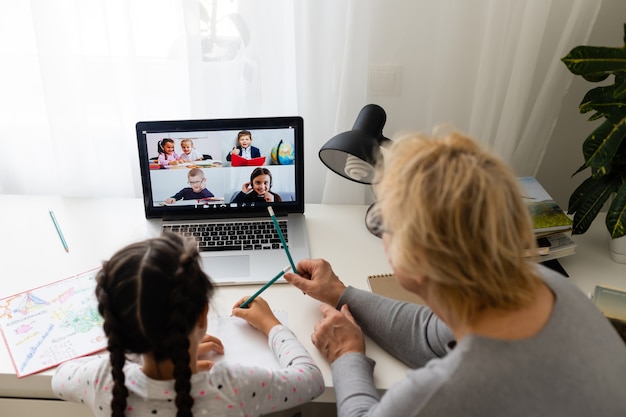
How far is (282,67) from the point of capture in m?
1.49

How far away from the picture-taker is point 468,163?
2.40 feet

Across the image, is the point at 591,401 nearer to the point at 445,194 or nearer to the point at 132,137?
the point at 445,194

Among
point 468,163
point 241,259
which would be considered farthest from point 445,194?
point 241,259

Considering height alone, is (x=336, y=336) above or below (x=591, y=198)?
below

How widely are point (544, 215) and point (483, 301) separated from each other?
2.07 ft

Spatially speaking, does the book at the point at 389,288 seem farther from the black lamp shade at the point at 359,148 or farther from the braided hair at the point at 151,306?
the braided hair at the point at 151,306

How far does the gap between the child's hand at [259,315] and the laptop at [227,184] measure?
0.17 m

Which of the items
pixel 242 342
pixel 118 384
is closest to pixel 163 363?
pixel 118 384

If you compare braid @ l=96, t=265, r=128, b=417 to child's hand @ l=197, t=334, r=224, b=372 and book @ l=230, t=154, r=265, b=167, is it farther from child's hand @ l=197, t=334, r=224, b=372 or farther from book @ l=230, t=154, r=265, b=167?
book @ l=230, t=154, r=265, b=167

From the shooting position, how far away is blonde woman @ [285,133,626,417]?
2.36ft

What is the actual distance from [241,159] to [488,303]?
752 millimetres

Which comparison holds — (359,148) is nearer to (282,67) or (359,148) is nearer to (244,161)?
(244,161)

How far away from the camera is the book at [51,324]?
1030mm

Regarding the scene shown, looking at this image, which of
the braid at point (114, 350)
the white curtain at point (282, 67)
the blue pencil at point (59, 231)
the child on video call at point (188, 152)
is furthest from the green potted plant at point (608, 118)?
the blue pencil at point (59, 231)
